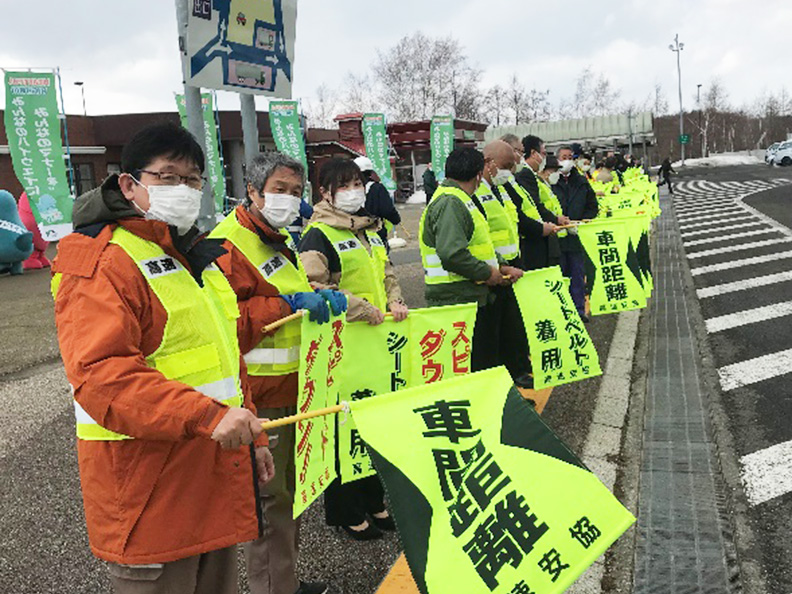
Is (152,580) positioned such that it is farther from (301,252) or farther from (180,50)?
(180,50)

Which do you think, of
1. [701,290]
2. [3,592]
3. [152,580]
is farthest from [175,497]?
[701,290]

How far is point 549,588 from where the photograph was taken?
202 centimetres

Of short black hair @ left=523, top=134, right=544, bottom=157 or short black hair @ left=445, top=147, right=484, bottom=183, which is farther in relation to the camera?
short black hair @ left=523, top=134, right=544, bottom=157

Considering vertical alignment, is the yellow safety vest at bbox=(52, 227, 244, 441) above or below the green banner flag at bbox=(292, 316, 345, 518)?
above

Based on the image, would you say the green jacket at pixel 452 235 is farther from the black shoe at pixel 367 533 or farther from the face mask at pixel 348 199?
the black shoe at pixel 367 533

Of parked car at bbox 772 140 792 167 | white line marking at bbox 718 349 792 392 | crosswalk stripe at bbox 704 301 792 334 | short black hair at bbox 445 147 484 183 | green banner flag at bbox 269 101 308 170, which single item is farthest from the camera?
parked car at bbox 772 140 792 167

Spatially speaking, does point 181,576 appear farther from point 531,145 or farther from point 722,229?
point 722,229

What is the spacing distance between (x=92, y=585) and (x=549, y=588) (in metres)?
2.16

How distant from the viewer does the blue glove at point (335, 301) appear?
2750mm

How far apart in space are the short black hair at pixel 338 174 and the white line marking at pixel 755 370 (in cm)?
369

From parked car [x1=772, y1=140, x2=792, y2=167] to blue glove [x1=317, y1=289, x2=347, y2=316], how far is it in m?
52.9

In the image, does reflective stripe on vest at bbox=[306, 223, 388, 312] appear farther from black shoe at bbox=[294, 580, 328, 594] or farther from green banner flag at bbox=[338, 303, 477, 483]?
black shoe at bbox=[294, 580, 328, 594]

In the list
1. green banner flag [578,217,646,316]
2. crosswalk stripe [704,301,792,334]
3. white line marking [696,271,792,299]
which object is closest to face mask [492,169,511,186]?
green banner flag [578,217,646,316]

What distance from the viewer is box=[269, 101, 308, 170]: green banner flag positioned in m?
17.9
